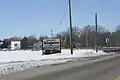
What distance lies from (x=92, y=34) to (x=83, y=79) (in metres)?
172

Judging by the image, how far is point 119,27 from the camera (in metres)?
195

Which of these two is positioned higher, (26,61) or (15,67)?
(26,61)

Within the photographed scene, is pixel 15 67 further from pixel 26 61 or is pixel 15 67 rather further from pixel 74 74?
pixel 26 61

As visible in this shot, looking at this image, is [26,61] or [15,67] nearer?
[15,67]

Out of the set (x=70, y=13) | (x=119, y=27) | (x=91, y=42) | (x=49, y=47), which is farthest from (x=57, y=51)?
(x=119, y=27)

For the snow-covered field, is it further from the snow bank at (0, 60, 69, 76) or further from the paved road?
the paved road

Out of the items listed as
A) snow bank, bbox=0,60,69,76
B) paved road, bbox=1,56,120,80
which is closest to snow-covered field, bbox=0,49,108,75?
snow bank, bbox=0,60,69,76

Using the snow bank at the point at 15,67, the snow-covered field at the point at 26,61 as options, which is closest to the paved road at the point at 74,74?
the snow bank at the point at 15,67

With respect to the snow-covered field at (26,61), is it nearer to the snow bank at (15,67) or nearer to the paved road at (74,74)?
the snow bank at (15,67)

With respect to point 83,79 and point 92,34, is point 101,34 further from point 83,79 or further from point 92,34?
point 83,79

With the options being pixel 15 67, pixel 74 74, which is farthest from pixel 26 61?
pixel 74 74

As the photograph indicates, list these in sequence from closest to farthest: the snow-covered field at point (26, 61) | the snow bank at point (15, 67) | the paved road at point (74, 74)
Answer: the paved road at point (74, 74) → the snow bank at point (15, 67) → the snow-covered field at point (26, 61)

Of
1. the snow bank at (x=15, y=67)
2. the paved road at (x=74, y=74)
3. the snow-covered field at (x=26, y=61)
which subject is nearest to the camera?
the paved road at (x=74, y=74)

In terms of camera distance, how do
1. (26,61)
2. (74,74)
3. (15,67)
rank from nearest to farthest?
1. (74,74)
2. (15,67)
3. (26,61)
